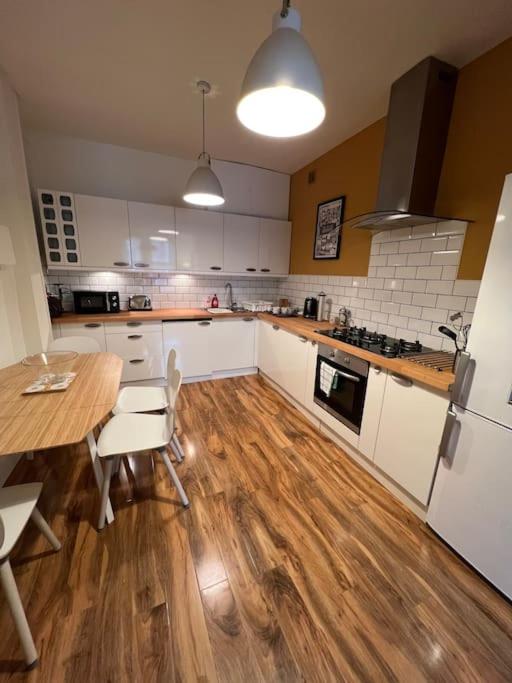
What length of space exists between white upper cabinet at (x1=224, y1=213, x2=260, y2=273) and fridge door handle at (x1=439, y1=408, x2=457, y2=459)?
8.81ft

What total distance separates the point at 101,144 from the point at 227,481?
347 cm

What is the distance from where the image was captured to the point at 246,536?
4.84 ft

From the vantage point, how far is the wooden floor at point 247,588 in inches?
39.5

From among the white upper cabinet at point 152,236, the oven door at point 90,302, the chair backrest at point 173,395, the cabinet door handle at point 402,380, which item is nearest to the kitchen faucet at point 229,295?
the white upper cabinet at point 152,236

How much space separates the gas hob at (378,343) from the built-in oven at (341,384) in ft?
0.37

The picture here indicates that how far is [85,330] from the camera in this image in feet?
8.81

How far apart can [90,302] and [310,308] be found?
2.39 m

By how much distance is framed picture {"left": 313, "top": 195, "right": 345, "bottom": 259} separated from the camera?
2.79 m

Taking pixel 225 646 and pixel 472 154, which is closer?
pixel 225 646

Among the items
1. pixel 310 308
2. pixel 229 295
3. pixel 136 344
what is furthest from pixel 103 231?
pixel 310 308

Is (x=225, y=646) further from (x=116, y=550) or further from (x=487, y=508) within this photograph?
(x=487, y=508)

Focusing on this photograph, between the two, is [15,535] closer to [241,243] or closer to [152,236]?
[152,236]

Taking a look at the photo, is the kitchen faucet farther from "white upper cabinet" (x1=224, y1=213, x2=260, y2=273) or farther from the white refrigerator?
the white refrigerator

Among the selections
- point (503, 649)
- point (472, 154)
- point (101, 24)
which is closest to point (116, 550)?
point (503, 649)
